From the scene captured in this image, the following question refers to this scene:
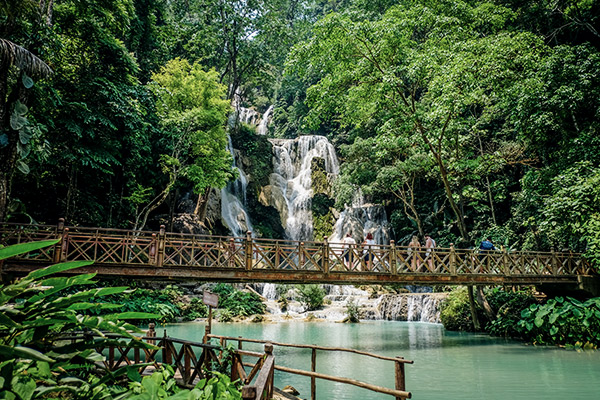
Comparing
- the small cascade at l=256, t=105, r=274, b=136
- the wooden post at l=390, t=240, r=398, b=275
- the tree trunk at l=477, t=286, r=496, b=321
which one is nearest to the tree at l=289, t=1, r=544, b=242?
the tree trunk at l=477, t=286, r=496, b=321

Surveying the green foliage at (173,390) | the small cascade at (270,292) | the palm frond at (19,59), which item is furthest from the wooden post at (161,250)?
the small cascade at (270,292)

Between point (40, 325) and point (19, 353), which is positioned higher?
point (40, 325)

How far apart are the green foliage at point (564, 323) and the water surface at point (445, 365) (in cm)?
72

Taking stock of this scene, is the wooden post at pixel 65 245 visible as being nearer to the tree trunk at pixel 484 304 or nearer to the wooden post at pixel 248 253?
the wooden post at pixel 248 253

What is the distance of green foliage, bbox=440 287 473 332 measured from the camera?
640 inches

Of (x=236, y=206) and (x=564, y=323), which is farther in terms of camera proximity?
(x=236, y=206)

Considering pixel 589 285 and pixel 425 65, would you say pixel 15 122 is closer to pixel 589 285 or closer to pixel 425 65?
pixel 425 65

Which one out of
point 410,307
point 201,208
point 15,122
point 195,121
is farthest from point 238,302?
point 15,122

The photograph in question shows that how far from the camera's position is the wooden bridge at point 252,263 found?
10.0 m

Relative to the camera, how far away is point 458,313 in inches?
652

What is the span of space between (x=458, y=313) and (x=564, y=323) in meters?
4.82

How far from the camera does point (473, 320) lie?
15805mm

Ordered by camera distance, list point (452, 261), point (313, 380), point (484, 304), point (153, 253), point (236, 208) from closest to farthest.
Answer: point (313, 380) → point (153, 253) → point (452, 261) → point (484, 304) → point (236, 208)

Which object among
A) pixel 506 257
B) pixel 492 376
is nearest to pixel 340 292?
pixel 506 257
